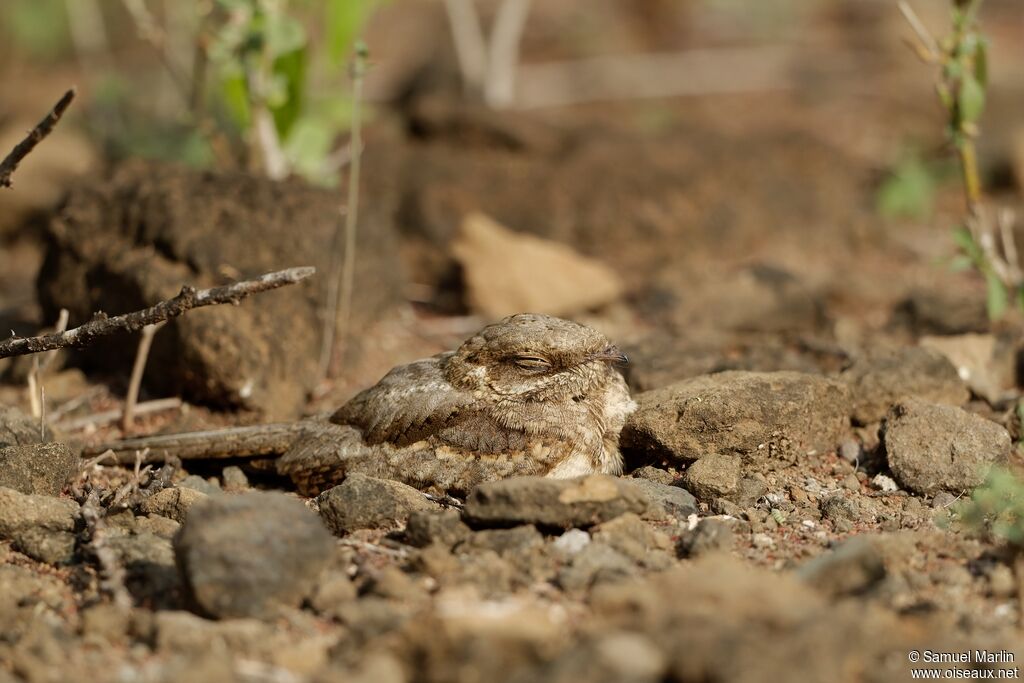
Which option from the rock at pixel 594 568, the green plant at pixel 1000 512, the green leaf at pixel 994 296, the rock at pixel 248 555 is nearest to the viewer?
the rock at pixel 248 555

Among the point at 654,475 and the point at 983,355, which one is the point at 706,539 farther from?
the point at 983,355

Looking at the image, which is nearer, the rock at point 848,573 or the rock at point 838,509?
the rock at point 848,573

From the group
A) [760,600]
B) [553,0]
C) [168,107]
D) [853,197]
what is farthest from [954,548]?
[553,0]

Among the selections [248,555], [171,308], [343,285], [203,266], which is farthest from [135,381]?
[248,555]

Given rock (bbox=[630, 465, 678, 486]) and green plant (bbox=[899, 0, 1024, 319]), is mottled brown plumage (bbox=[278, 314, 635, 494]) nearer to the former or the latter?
rock (bbox=[630, 465, 678, 486])

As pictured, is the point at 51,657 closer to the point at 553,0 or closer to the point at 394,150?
the point at 394,150

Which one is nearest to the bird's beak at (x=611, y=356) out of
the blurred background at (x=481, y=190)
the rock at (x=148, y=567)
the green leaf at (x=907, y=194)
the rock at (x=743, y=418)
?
the rock at (x=743, y=418)

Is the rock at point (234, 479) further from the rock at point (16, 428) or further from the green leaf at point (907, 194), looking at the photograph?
the green leaf at point (907, 194)
